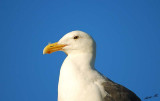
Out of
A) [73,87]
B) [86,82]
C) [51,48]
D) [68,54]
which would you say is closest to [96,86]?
[86,82]

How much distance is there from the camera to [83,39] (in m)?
3.18

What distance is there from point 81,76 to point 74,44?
68 cm

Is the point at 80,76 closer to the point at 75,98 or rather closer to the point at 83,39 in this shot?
the point at 75,98

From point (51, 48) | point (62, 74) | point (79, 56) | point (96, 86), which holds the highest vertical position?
point (51, 48)

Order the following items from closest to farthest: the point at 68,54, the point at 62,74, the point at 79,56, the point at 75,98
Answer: the point at 75,98, the point at 62,74, the point at 79,56, the point at 68,54

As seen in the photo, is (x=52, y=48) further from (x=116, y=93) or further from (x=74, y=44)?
(x=116, y=93)

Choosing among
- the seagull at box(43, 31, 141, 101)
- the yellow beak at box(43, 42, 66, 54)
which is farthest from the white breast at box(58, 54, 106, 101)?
the yellow beak at box(43, 42, 66, 54)

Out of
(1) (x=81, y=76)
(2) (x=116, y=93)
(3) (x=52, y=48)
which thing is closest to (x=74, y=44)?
(3) (x=52, y=48)

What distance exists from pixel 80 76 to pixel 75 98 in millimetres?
317

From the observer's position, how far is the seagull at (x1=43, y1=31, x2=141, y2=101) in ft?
8.50

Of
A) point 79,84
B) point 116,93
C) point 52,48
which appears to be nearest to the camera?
point 79,84

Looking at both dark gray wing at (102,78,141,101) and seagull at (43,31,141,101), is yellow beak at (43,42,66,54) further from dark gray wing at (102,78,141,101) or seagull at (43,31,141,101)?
dark gray wing at (102,78,141,101)

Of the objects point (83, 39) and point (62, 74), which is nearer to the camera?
point (62, 74)

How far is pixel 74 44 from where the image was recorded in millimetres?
3191
